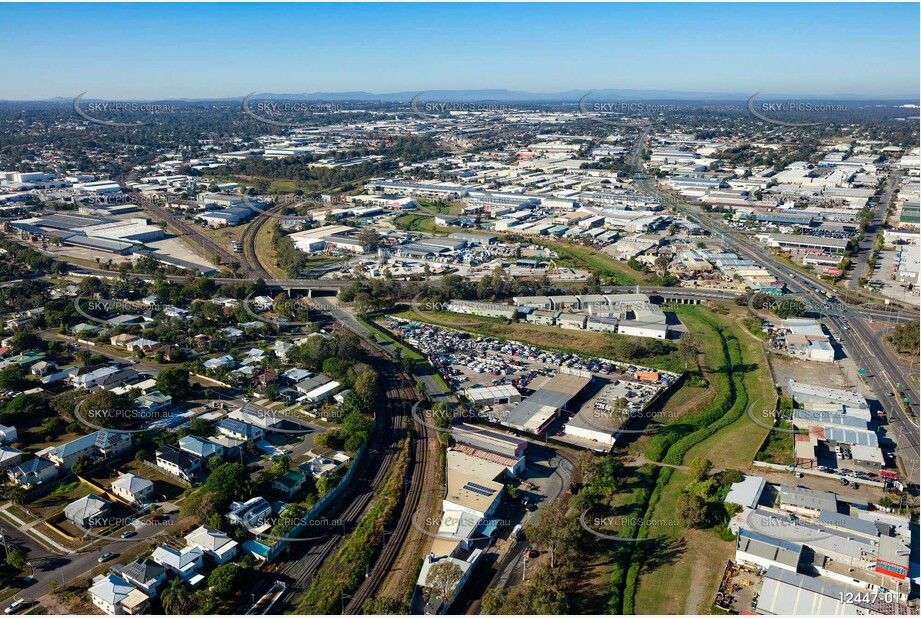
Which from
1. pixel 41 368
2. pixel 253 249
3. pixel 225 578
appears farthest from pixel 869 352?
pixel 253 249

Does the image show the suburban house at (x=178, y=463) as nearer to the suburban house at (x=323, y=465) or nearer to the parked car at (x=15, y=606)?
the suburban house at (x=323, y=465)

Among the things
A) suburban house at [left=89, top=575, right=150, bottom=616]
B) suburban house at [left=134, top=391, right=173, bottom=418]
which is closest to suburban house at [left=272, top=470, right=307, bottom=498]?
Result: suburban house at [left=89, top=575, right=150, bottom=616]

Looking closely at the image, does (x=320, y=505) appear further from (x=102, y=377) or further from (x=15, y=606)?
(x=102, y=377)

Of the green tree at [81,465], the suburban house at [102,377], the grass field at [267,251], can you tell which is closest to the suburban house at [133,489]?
the green tree at [81,465]

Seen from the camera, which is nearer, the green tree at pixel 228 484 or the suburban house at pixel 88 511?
the suburban house at pixel 88 511

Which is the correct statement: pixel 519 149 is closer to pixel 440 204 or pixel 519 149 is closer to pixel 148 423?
pixel 440 204

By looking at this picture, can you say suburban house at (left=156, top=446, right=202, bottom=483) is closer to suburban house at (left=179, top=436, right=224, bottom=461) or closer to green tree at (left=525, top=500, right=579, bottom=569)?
suburban house at (left=179, top=436, right=224, bottom=461)
